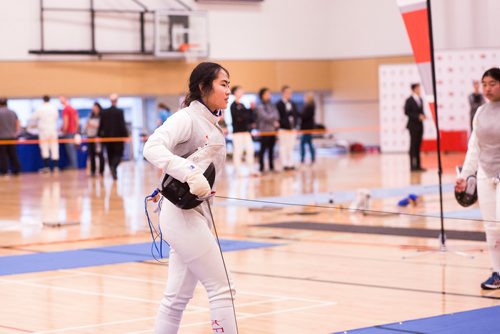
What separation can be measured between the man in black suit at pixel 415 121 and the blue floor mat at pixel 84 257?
33.3 ft

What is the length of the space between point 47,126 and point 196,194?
61.2ft

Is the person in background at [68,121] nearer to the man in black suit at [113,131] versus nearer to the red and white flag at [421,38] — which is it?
the man in black suit at [113,131]

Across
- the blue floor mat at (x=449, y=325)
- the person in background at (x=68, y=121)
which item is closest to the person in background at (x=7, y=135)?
the person in background at (x=68, y=121)

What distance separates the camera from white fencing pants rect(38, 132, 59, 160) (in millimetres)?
22781

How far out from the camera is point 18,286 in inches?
328

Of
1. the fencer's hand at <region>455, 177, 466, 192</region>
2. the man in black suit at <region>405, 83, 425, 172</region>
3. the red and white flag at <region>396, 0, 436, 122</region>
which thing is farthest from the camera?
the man in black suit at <region>405, 83, 425, 172</region>

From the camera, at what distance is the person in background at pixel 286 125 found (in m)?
22.1

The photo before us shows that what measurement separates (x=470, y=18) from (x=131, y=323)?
20715 millimetres

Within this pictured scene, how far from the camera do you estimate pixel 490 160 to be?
750 cm

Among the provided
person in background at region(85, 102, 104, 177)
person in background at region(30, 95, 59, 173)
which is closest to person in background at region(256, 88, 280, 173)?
person in background at region(85, 102, 104, 177)

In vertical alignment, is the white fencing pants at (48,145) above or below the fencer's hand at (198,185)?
above

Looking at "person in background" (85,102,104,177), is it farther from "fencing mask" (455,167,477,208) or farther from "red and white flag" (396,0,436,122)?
"fencing mask" (455,167,477,208)

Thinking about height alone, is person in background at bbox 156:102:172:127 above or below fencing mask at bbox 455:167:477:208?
above

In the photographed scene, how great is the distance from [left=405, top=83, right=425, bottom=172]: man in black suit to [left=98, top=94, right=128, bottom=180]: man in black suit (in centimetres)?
606
